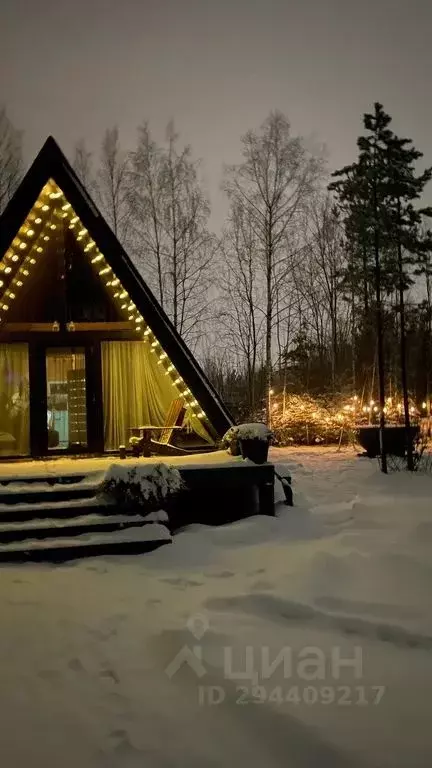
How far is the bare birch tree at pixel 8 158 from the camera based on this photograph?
67.5 ft

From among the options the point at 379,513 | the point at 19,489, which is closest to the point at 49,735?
the point at 19,489

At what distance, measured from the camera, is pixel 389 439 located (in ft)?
38.0

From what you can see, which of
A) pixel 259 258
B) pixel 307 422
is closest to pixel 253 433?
pixel 307 422

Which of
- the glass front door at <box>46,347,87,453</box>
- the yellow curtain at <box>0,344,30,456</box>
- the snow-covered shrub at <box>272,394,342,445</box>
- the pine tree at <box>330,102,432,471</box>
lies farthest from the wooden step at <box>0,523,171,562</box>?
the snow-covered shrub at <box>272,394,342,445</box>

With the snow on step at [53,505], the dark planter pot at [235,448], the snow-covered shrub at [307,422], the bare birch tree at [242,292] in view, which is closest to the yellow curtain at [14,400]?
the snow on step at [53,505]

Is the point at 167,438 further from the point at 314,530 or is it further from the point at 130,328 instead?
the point at 314,530

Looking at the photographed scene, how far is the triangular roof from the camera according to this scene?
8102 millimetres

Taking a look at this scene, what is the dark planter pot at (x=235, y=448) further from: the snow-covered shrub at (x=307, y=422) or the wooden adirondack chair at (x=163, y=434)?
the snow-covered shrub at (x=307, y=422)

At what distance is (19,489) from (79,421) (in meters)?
3.60

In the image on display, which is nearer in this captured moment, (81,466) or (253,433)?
(253,433)

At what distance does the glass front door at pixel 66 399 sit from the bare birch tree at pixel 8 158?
43.0 ft

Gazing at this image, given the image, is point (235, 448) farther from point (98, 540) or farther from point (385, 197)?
point (385, 197)

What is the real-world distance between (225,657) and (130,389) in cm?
722

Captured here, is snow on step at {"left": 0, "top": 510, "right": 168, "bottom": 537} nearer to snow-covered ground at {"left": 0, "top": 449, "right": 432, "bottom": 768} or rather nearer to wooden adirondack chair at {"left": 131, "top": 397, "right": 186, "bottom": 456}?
snow-covered ground at {"left": 0, "top": 449, "right": 432, "bottom": 768}
